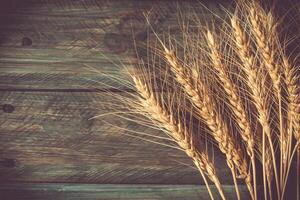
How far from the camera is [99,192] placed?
129 cm

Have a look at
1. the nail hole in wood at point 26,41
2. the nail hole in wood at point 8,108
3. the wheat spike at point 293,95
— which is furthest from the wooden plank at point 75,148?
the wheat spike at point 293,95

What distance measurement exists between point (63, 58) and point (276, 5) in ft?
2.13

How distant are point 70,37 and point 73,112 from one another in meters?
0.23

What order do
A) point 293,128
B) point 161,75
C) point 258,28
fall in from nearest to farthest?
point 258,28, point 293,128, point 161,75

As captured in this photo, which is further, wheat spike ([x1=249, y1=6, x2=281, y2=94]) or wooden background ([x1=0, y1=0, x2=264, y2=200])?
wooden background ([x1=0, y1=0, x2=264, y2=200])

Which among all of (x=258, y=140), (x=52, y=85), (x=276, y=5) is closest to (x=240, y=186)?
(x=258, y=140)

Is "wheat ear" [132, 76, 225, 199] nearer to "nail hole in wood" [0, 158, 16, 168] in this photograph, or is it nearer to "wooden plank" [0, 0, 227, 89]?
"wooden plank" [0, 0, 227, 89]

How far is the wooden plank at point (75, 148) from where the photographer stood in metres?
1.26

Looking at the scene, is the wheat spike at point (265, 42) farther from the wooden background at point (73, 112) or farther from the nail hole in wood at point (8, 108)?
the nail hole in wood at point (8, 108)

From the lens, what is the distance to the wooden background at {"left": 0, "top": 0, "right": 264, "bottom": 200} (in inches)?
48.1

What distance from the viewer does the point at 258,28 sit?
3.26ft

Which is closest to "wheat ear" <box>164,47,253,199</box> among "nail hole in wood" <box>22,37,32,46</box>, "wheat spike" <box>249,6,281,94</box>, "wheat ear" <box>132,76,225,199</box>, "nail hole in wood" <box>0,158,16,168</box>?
"wheat ear" <box>132,76,225,199</box>

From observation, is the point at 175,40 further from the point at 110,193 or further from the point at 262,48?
the point at 110,193

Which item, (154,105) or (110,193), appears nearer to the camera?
(154,105)
